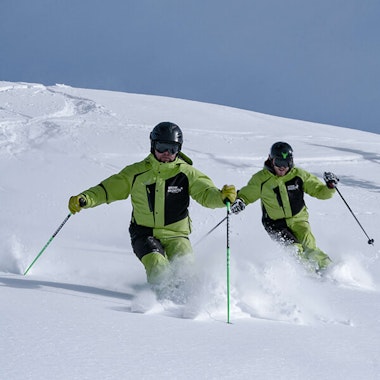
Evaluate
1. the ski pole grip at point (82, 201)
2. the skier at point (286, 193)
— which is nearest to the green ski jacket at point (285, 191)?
the skier at point (286, 193)

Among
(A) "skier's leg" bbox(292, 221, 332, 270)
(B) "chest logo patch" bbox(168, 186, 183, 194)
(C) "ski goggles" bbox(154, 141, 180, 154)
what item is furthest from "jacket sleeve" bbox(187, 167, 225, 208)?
(A) "skier's leg" bbox(292, 221, 332, 270)

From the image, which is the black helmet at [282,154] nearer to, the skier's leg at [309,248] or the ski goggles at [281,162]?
the ski goggles at [281,162]

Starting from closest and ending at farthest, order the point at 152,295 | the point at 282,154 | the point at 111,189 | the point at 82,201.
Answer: the point at 152,295, the point at 82,201, the point at 111,189, the point at 282,154

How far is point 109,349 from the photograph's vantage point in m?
2.60

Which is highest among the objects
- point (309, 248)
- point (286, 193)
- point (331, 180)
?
point (331, 180)

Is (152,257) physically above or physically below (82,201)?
below

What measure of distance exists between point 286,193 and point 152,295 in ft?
11.1

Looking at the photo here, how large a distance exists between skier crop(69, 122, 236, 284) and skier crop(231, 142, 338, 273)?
1969 mm

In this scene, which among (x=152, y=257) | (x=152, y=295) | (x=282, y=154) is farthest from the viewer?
(x=282, y=154)

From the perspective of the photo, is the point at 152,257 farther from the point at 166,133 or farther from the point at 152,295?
the point at 166,133

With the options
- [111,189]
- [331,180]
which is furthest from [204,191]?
[331,180]

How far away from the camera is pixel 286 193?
695cm

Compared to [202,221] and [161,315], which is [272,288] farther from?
[202,221]

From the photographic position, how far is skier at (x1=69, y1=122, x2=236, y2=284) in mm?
4902
